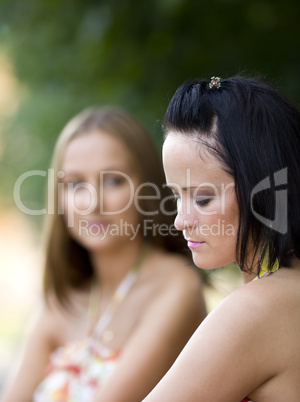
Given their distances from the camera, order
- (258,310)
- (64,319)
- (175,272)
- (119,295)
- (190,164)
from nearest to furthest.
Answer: (258,310)
(190,164)
(175,272)
(119,295)
(64,319)

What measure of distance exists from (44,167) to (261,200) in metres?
2.86

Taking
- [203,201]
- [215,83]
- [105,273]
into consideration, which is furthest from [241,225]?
[105,273]

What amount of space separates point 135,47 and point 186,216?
2.23m

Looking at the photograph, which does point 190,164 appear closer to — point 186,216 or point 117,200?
point 186,216

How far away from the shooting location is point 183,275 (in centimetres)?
232

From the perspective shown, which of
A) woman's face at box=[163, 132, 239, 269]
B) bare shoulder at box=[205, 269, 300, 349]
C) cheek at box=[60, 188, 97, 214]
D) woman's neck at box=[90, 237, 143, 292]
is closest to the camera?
bare shoulder at box=[205, 269, 300, 349]

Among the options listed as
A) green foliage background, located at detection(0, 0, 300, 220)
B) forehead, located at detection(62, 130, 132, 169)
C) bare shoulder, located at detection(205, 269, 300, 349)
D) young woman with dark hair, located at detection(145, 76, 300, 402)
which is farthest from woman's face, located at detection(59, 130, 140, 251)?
bare shoulder, located at detection(205, 269, 300, 349)

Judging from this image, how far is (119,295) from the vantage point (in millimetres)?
2469

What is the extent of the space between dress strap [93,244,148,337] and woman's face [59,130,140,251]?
11cm

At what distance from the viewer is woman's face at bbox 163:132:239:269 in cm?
134

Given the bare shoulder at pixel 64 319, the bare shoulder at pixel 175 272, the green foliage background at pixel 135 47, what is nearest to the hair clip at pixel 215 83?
the bare shoulder at pixel 175 272

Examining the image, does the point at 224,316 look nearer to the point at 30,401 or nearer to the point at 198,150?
the point at 198,150

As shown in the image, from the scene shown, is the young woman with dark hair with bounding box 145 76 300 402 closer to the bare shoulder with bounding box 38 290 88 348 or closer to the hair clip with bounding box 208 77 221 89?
the hair clip with bounding box 208 77 221 89

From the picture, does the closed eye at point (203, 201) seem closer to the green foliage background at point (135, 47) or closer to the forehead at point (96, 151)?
the forehead at point (96, 151)
